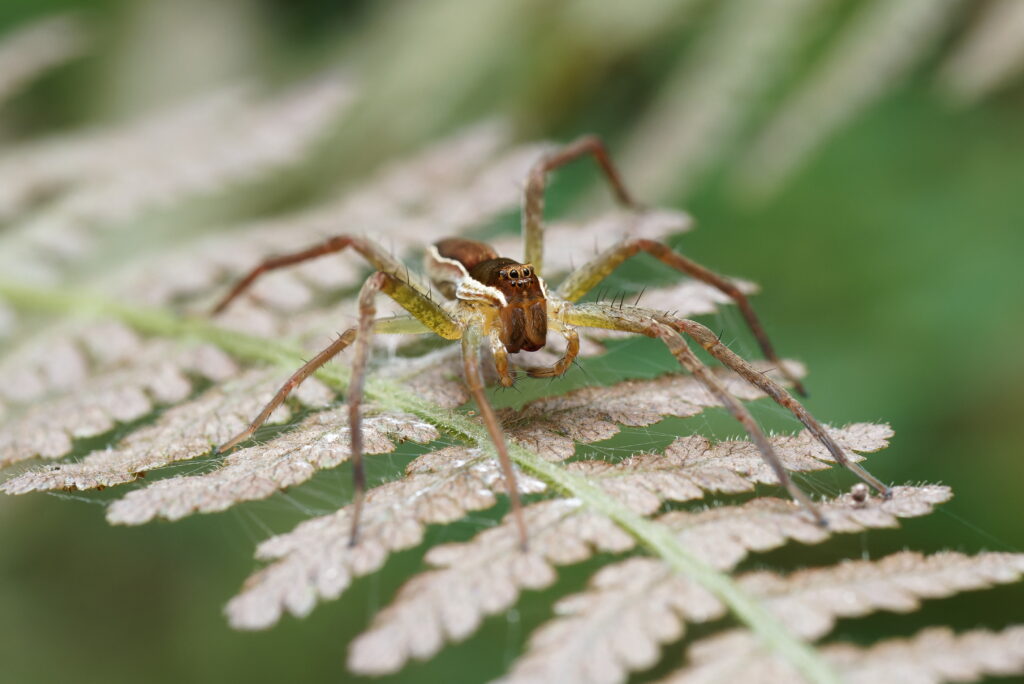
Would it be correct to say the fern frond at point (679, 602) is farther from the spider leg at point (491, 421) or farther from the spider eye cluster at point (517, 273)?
the spider eye cluster at point (517, 273)

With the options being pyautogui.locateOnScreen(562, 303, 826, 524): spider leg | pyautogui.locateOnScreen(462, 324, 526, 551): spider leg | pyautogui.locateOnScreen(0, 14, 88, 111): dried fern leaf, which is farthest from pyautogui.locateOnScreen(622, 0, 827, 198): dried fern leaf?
pyautogui.locateOnScreen(0, 14, 88, 111): dried fern leaf

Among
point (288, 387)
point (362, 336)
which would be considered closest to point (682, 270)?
point (362, 336)

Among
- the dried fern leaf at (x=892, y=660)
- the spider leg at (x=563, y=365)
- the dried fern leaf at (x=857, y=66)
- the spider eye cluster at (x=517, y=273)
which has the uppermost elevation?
the dried fern leaf at (x=857, y=66)

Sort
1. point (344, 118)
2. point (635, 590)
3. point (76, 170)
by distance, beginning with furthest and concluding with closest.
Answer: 1. point (344, 118)
2. point (76, 170)
3. point (635, 590)

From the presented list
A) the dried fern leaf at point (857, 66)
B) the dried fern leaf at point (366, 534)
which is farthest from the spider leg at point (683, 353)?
the dried fern leaf at point (857, 66)

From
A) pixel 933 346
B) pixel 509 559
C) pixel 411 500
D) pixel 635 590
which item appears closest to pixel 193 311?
pixel 411 500

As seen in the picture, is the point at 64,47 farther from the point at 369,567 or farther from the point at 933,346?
the point at 933,346

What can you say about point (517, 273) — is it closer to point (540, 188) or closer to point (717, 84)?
point (540, 188)
